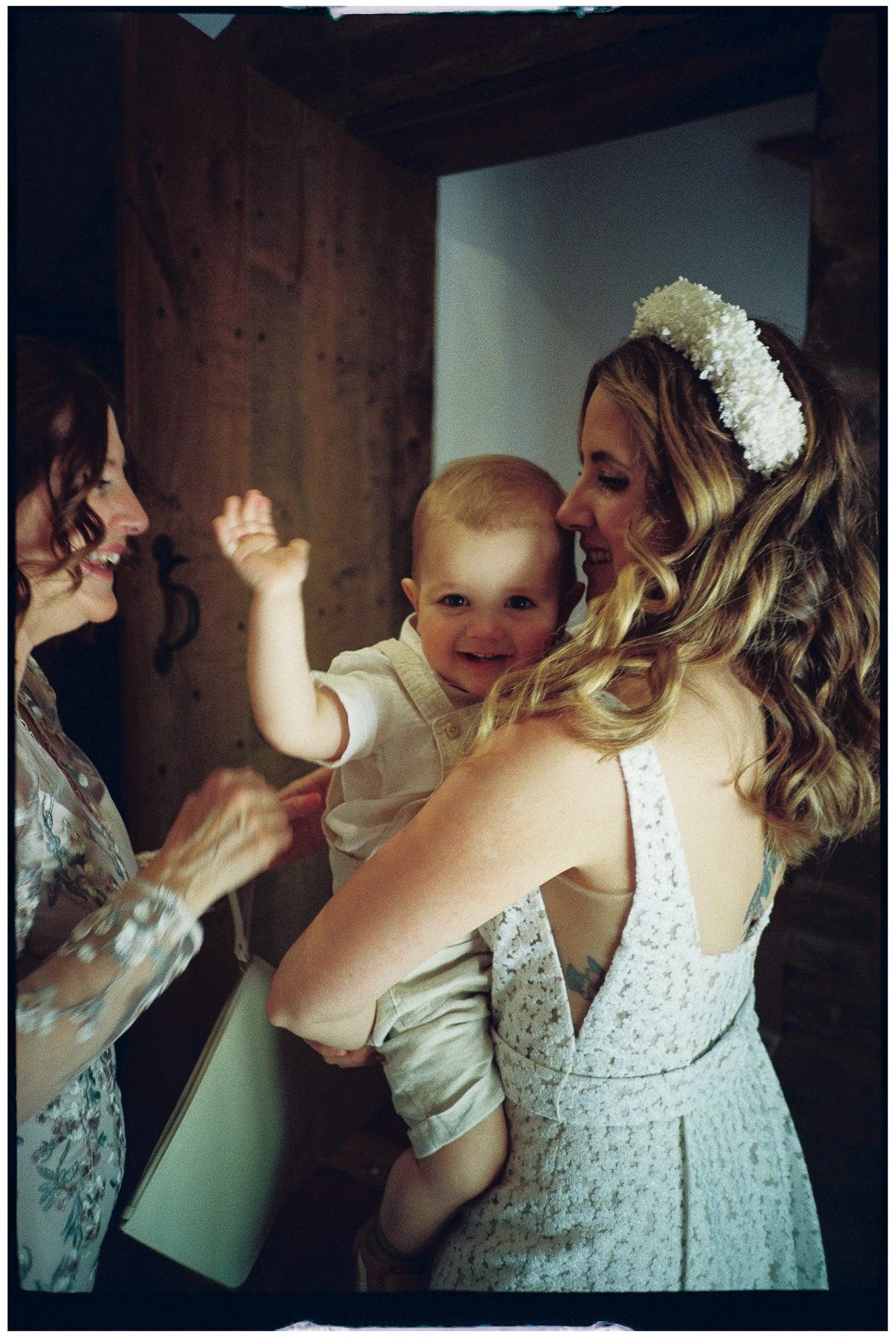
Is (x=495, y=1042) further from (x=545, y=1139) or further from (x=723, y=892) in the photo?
(x=723, y=892)

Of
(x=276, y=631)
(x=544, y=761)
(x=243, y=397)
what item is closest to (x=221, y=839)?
(x=276, y=631)

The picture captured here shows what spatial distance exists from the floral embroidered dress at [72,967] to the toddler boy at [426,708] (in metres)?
0.21

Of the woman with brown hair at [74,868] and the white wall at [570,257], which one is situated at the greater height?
the white wall at [570,257]

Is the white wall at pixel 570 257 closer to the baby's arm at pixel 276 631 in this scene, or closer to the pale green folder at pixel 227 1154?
the baby's arm at pixel 276 631

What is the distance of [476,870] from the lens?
0.67 metres

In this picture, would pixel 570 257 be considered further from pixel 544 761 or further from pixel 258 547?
pixel 544 761

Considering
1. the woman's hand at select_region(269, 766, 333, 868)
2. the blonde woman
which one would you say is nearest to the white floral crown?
the blonde woman

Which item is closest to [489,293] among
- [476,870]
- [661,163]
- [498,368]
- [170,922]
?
[498,368]

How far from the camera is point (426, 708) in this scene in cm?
83

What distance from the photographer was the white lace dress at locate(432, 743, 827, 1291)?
2.54ft

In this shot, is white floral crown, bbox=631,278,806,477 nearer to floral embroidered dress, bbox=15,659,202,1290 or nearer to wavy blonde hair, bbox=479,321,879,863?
wavy blonde hair, bbox=479,321,879,863

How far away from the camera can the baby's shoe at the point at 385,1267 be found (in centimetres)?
84

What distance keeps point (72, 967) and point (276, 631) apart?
0.36m

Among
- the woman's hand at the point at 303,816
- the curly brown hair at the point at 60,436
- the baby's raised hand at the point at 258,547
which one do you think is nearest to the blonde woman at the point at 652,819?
the woman's hand at the point at 303,816
